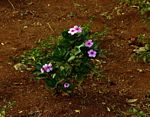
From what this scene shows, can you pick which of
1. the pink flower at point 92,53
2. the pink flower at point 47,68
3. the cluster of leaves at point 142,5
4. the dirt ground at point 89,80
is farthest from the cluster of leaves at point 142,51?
the pink flower at point 47,68

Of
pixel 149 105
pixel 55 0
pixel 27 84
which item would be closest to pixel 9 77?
pixel 27 84

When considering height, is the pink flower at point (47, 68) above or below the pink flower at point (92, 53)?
below

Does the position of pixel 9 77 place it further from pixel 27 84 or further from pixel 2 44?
pixel 2 44

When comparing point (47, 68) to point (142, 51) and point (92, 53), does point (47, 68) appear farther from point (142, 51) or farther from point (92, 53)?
point (142, 51)

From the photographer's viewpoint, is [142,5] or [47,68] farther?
[142,5]

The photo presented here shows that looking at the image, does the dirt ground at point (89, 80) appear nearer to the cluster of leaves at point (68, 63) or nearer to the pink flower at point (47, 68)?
the cluster of leaves at point (68, 63)

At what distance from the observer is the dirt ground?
392 cm

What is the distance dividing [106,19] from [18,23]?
3.56ft

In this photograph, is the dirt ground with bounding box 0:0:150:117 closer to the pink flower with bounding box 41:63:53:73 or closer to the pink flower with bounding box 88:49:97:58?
the pink flower with bounding box 41:63:53:73

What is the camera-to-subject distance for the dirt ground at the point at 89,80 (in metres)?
3.92

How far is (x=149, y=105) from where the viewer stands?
13.0 feet

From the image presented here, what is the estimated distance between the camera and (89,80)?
4359 mm

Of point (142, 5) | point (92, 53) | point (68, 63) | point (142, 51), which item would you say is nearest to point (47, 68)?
point (68, 63)

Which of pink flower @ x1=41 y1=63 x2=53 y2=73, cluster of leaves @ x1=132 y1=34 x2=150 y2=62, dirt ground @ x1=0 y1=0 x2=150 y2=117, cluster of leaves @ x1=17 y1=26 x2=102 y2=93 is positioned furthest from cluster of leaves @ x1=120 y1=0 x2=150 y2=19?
pink flower @ x1=41 y1=63 x2=53 y2=73
